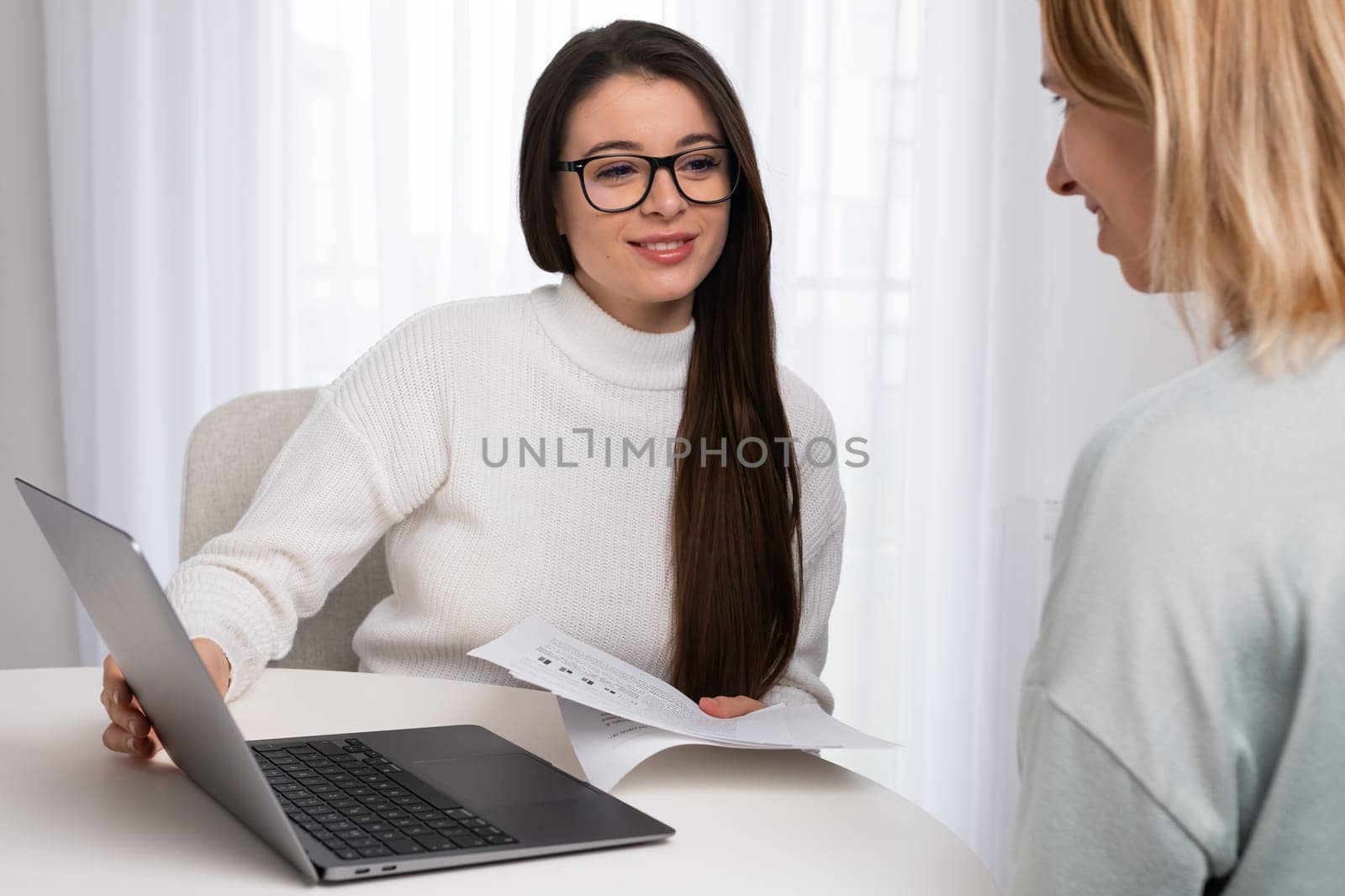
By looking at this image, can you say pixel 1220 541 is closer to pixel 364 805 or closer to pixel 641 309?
pixel 364 805

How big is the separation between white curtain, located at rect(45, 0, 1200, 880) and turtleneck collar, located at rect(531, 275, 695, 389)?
0.99 metres

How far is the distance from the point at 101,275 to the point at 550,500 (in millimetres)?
1570

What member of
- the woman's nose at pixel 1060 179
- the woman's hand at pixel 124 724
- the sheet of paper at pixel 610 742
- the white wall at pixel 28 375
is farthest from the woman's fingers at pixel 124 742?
the white wall at pixel 28 375

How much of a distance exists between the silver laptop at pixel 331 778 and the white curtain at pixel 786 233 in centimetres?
170

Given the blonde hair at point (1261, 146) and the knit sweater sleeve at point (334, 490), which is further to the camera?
the knit sweater sleeve at point (334, 490)

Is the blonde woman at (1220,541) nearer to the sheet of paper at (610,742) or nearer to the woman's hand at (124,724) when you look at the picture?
the sheet of paper at (610,742)

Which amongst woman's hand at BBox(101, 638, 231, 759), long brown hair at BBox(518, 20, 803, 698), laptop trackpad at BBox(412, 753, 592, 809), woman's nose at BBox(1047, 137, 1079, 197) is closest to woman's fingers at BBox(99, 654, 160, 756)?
woman's hand at BBox(101, 638, 231, 759)

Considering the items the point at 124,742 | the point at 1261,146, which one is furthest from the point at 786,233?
the point at 1261,146

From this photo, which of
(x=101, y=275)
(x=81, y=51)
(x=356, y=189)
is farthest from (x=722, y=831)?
(x=81, y=51)

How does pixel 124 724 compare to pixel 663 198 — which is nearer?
pixel 124 724

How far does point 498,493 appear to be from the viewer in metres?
1.56

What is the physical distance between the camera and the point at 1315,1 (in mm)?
630

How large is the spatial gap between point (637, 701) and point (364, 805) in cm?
25

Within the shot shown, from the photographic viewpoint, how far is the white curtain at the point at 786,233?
2.59 meters
